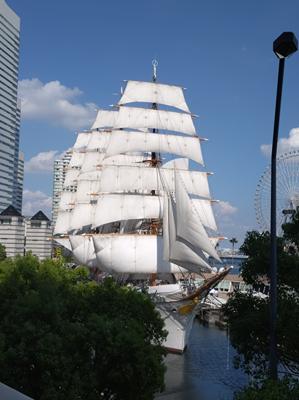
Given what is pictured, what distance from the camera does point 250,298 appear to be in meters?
21.4

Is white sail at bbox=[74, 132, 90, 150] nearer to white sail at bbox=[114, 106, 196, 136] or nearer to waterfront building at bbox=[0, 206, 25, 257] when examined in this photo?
white sail at bbox=[114, 106, 196, 136]

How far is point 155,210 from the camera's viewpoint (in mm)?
64938

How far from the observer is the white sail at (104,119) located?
9431 centimetres

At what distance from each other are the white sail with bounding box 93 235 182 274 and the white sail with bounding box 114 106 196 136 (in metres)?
17.8

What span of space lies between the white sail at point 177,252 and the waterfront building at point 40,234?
115918 millimetres

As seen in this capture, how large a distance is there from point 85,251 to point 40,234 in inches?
3776

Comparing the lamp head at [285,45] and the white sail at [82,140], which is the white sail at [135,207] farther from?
the lamp head at [285,45]

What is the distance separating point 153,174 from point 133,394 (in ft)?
151

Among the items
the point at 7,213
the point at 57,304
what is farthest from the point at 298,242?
the point at 7,213

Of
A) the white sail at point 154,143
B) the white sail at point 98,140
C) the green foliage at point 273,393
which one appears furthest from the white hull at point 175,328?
the white sail at point 98,140

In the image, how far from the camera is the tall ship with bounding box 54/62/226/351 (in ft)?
163

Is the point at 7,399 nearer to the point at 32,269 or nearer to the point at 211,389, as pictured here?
the point at 211,389

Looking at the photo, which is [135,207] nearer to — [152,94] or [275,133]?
[152,94]

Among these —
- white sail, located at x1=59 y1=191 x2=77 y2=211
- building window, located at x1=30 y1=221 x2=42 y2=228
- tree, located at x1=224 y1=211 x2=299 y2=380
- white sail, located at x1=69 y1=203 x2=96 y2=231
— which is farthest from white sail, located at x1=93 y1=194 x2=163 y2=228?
building window, located at x1=30 y1=221 x2=42 y2=228
